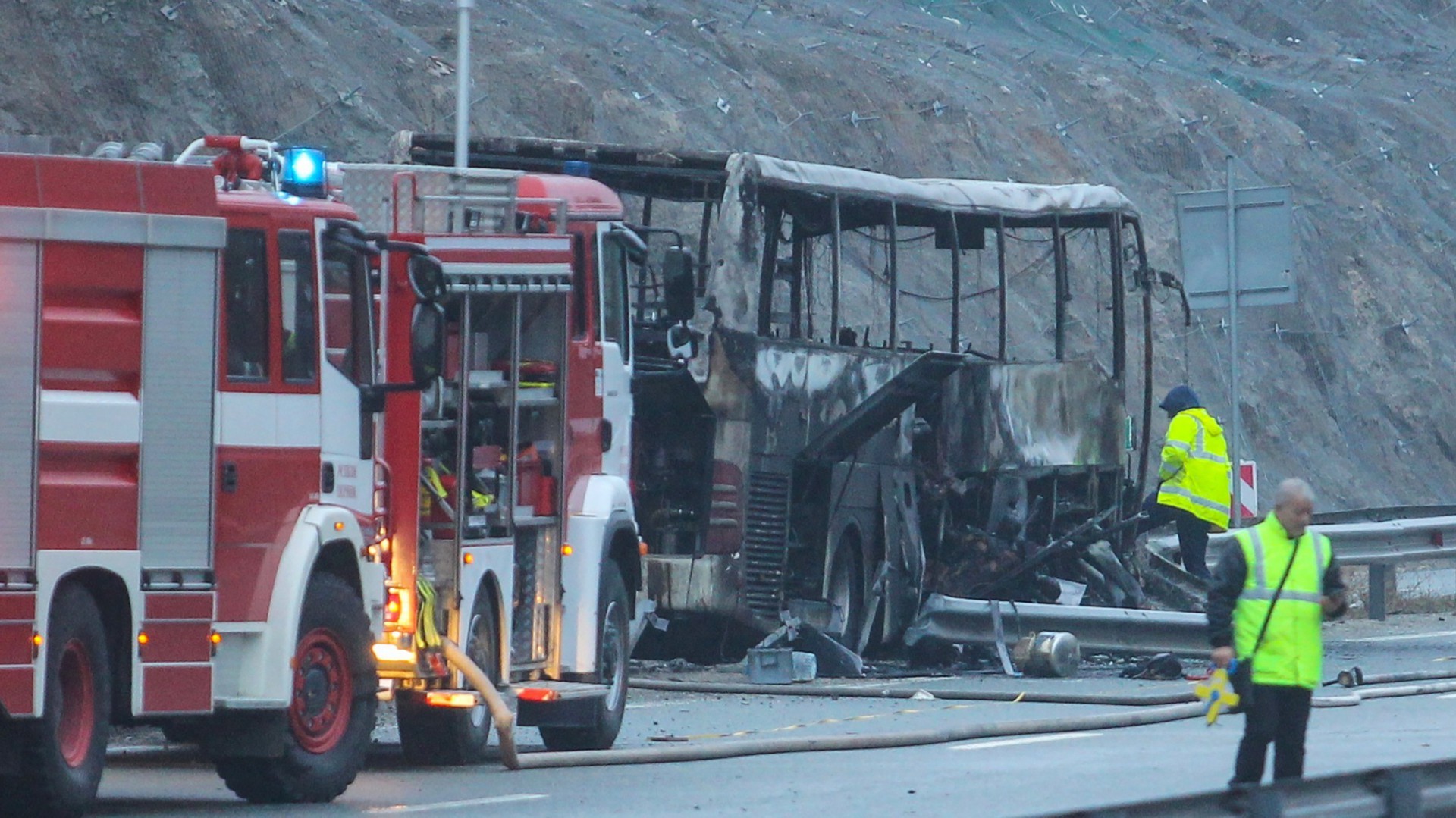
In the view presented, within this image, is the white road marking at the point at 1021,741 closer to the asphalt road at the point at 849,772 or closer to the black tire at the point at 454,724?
the asphalt road at the point at 849,772

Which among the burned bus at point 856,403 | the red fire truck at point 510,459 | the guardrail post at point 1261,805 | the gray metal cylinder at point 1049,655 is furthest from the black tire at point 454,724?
the guardrail post at point 1261,805

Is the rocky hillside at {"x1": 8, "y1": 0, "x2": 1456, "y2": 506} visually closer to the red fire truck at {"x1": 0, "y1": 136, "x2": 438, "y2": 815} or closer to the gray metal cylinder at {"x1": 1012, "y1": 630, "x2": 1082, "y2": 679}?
the gray metal cylinder at {"x1": 1012, "y1": 630, "x2": 1082, "y2": 679}

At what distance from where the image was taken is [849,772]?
40.0ft

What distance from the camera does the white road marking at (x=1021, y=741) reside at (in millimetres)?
13441

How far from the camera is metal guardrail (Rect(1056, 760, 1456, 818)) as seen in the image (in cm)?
671

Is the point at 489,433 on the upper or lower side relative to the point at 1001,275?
lower

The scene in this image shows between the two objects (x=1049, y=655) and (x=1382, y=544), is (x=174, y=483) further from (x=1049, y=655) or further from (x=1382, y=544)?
(x=1382, y=544)

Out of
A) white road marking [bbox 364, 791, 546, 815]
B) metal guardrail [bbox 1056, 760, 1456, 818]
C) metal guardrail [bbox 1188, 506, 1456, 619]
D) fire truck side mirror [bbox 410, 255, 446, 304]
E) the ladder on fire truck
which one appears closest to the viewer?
metal guardrail [bbox 1056, 760, 1456, 818]

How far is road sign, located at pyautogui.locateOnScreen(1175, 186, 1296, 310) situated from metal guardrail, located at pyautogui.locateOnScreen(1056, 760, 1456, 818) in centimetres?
1343

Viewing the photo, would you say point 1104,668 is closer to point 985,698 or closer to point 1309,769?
point 985,698

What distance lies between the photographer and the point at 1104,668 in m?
19.7

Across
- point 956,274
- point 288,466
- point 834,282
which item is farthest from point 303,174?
point 956,274

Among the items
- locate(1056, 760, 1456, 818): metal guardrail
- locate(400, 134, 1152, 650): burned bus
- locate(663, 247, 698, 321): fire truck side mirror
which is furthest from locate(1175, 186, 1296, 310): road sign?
locate(1056, 760, 1456, 818): metal guardrail

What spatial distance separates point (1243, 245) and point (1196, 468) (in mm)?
2063
